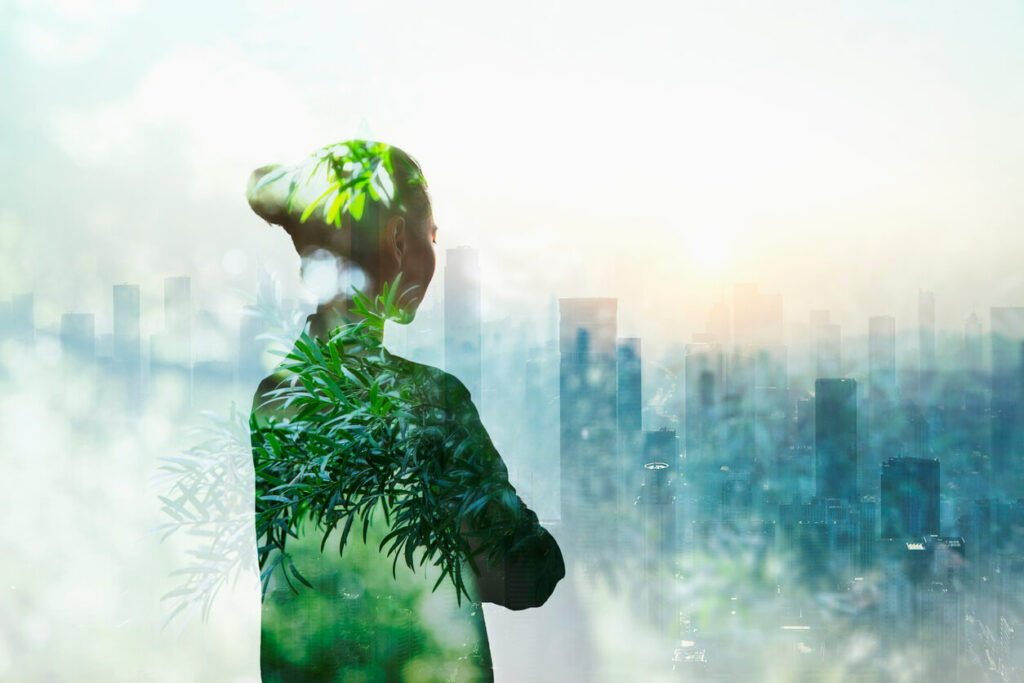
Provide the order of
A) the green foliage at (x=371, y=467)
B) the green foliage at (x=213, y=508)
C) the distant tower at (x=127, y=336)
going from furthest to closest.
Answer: the distant tower at (x=127, y=336), the green foliage at (x=213, y=508), the green foliage at (x=371, y=467)

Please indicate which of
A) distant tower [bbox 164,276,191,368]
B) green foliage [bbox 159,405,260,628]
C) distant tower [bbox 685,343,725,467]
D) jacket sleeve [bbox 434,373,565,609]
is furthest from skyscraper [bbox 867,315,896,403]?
distant tower [bbox 164,276,191,368]

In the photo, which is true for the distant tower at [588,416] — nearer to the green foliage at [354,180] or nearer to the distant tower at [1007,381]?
the green foliage at [354,180]

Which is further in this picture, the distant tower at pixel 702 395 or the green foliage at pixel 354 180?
the distant tower at pixel 702 395

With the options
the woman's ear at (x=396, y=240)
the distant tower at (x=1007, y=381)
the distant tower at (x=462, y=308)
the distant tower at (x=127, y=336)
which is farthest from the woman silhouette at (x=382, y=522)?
the distant tower at (x=1007, y=381)

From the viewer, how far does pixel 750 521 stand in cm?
127

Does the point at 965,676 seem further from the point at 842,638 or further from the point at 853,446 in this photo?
the point at 853,446

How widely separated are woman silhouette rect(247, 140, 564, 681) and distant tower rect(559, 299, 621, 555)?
0.17 m

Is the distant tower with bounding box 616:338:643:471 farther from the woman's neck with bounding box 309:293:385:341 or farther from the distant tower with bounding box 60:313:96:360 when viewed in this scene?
the distant tower with bounding box 60:313:96:360

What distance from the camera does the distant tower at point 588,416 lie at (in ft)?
4.11

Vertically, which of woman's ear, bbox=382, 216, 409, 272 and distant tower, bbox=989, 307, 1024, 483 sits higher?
woman's ear, bbox=382, 216, 409, 272

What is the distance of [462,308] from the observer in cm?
130

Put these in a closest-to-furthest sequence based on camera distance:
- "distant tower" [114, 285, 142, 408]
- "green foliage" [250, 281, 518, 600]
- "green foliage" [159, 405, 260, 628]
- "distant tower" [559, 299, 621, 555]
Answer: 1. "green foliage" [250, 281, 518, 600]
2. "green foliage" [159, 405, 260, 628]
3. "distant tower" [559, 299, 621, 555]
4. "distant tower" [114, 285, 142, 408]

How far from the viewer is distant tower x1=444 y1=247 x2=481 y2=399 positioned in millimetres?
1281

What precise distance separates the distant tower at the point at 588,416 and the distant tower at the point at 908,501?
1.45ft
